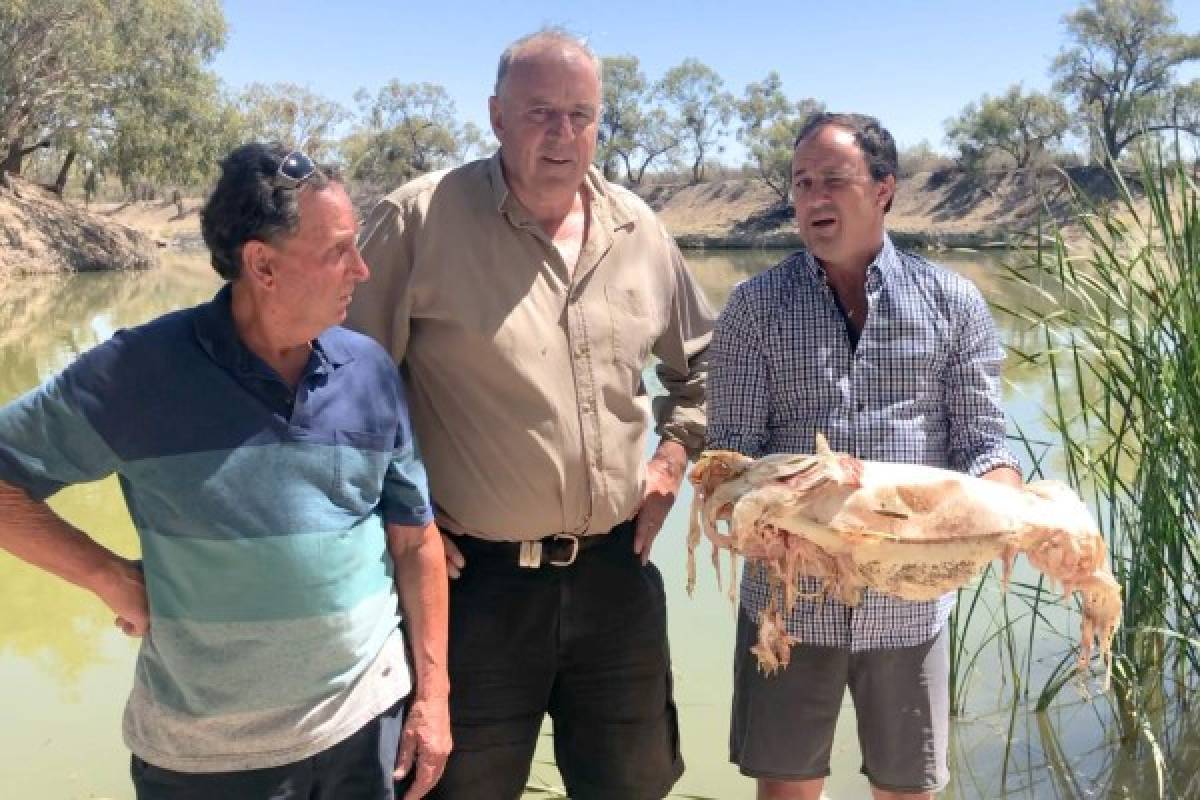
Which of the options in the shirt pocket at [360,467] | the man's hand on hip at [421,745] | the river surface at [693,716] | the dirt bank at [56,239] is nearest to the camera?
the shirt pocket at [360,467]

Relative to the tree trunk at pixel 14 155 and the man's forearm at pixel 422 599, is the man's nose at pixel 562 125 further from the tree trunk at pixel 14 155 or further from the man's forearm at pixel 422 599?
the tree trunk at pixel 14 155

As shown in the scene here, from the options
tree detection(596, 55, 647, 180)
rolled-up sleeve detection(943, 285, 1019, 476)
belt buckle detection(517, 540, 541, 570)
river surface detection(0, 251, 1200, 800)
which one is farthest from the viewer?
tree detection(596, 55, 647, 180)

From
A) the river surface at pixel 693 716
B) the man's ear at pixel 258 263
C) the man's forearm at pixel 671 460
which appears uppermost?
the man's ear at pixel 258 263

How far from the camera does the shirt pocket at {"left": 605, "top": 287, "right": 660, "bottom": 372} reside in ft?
7.88

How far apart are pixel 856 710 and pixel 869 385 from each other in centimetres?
71

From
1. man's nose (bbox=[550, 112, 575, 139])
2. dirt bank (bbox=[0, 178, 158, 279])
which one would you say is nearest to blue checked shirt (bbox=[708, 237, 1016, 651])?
man's nose (bbox=[550, 112, 575, 139])

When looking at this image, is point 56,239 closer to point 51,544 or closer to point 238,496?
point 51,544

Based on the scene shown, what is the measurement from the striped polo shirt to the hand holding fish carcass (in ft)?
2.29

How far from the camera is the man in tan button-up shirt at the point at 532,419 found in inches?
89.7

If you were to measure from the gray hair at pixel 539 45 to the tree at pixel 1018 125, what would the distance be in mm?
45611

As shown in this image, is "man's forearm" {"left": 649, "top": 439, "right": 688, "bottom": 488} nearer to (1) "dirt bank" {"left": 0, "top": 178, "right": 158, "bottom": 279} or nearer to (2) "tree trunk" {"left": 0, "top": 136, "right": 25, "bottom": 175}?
(1) "dirt bank" {"left": 0, "top": 178, "right": 158, "bottom": 279}

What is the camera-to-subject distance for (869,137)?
2.21 metres

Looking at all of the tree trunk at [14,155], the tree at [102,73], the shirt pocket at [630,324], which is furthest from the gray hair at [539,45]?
the tree trunk at [14,155]

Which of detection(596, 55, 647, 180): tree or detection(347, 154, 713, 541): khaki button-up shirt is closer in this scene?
detection(347, 154, 713, 541): khaki button-up shirt
